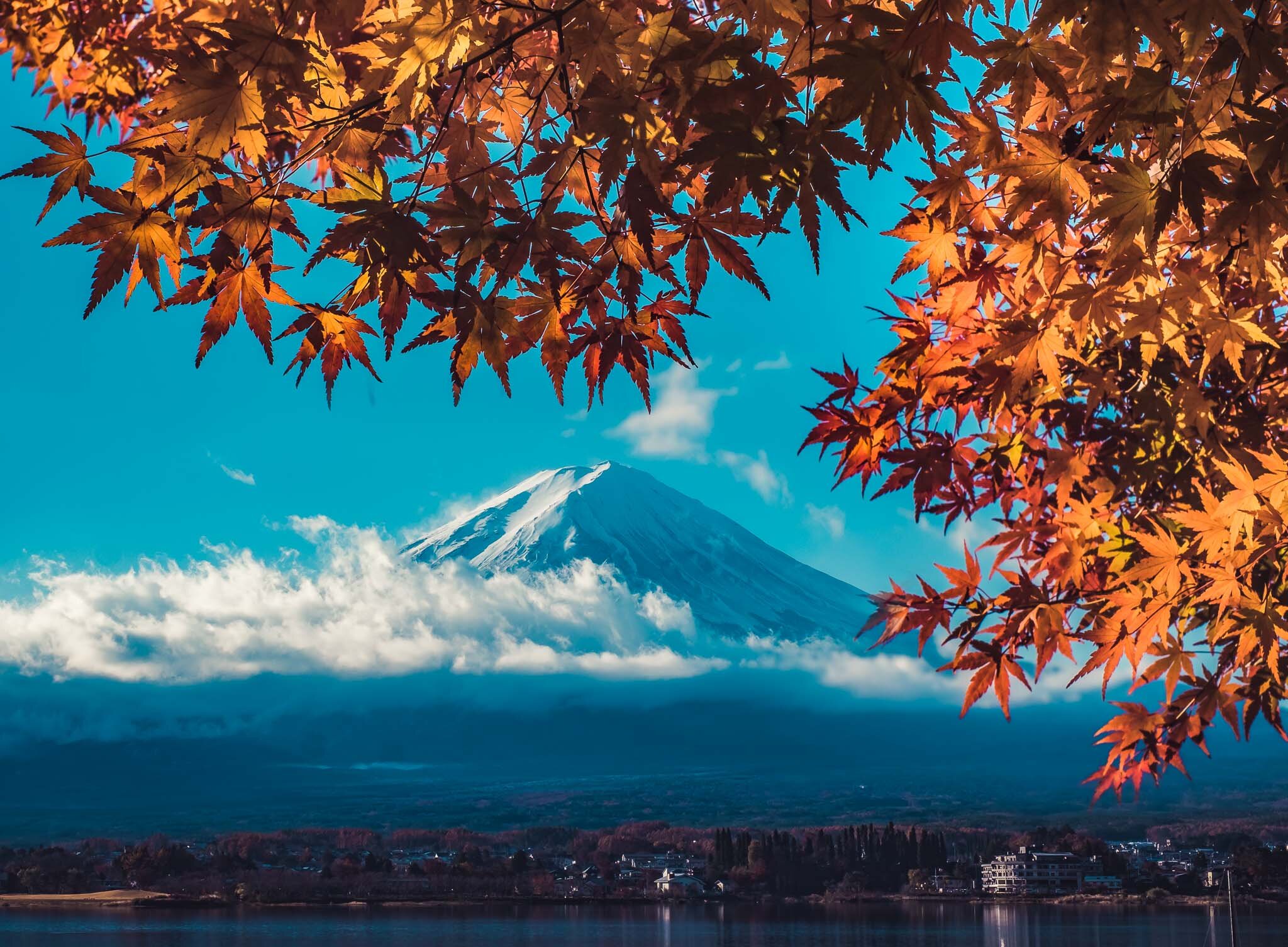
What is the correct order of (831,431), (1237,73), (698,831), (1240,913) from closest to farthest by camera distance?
(1237,73) < (831,431) < (698,831) < (1240,913)

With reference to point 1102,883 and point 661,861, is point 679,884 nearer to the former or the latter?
point 661,861

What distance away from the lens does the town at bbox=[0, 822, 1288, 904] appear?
4692 inches

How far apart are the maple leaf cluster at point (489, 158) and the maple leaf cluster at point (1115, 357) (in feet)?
1.30

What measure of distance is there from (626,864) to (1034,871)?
183 ft

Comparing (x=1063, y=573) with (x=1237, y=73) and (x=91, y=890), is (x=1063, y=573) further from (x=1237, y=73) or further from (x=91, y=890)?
(x=91, y=890)

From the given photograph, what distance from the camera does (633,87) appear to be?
9.25ft

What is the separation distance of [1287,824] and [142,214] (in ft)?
739

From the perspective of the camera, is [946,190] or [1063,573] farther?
[1063,573]

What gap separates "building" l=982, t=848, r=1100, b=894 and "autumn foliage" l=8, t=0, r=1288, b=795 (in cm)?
12555

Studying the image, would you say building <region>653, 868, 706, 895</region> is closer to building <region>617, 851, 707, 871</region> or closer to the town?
the town

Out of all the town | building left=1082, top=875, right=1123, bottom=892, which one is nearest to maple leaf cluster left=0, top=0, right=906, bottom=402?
the town

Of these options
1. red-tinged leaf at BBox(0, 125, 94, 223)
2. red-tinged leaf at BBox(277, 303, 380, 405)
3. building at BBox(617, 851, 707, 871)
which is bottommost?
building at BBox(617, 851, 707, 871)

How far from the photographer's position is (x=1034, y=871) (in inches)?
5354

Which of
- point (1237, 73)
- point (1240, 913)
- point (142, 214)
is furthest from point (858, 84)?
point (1240, 913)
